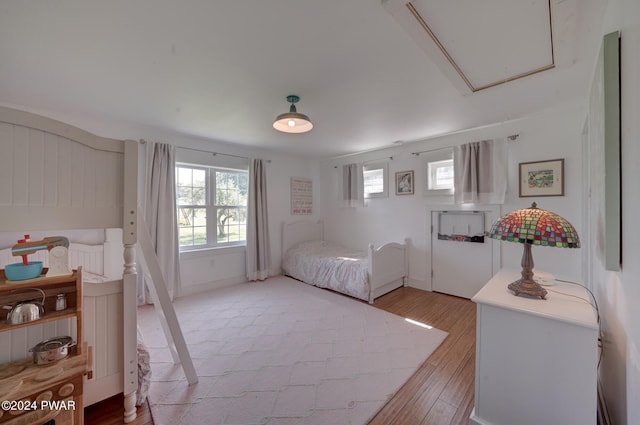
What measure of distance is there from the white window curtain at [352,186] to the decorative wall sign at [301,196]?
755 mm

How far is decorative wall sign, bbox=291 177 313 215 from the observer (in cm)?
482

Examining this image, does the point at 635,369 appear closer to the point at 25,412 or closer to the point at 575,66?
the point at 575,66

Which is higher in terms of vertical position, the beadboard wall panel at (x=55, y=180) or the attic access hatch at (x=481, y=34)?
the attic access hatch at (x=481, y=34)

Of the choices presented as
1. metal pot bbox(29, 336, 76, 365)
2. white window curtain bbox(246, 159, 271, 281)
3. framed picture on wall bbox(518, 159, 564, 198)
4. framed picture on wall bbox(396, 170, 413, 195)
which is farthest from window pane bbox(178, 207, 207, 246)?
framed picture on wall bbox(518, 159, 564, 198)

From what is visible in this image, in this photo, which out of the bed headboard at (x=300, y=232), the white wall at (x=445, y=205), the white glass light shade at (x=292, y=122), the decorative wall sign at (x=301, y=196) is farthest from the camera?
the decorative wall sign at (x=301, y=196)

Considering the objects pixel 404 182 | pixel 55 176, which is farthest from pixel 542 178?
pixel 55 176

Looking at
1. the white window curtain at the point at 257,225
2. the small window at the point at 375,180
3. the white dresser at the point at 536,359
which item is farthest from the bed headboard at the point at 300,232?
the white dresser at the point at 536,359

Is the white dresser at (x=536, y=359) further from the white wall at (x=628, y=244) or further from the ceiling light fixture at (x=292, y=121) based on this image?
the ceiling light fixture at (x=292, y=121)

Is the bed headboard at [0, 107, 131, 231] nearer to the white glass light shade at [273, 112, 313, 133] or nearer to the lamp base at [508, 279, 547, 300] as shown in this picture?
the white glass light shade at [273, 112, 313, 133]

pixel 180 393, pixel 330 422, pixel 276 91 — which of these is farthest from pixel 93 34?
pixel 330 422

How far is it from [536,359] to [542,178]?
239 centimetres

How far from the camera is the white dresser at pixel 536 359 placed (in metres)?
1.06

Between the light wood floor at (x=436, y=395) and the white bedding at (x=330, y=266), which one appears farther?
the white bedding at (x=330, y=266)

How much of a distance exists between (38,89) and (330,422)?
11.6 ft
